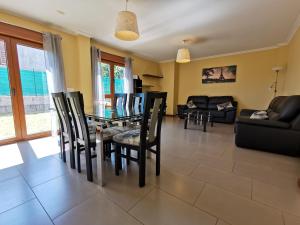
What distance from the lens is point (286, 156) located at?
7.60 ft

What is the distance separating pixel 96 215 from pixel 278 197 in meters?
1.68

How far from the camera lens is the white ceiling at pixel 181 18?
93.6 inches

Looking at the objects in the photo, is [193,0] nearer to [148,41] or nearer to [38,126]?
[148,41]

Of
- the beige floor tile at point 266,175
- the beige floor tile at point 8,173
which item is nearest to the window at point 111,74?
the beige floor tile at point 8,173

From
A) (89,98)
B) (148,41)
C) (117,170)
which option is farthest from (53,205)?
(148,41)

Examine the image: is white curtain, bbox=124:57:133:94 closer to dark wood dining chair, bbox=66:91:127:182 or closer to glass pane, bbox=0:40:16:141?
glass pane, bbox=0:40:16:141

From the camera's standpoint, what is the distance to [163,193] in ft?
4.74

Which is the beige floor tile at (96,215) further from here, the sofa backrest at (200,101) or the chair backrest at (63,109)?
the sofa backrest at (200,101)

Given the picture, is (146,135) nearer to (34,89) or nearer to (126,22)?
(126,22)

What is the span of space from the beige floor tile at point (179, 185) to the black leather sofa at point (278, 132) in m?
1.60

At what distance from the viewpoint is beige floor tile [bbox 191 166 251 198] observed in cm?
150

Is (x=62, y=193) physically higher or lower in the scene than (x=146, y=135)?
lower

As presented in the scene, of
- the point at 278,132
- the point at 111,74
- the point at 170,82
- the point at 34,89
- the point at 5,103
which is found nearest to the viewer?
the point at 278,132

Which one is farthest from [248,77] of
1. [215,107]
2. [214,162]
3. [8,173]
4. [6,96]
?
[6,96]
